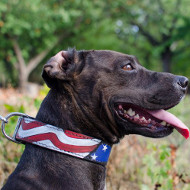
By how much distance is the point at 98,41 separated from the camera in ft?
86.0

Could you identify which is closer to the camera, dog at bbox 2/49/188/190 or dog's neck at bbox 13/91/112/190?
dog's neck at bbox 13/91/112/190

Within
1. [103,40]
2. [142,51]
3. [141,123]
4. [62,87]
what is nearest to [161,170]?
[141,123]

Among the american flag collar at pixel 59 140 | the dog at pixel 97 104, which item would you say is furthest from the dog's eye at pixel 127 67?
the american flag collar at pixel 59 140

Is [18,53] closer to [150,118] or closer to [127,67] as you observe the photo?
[127,67]

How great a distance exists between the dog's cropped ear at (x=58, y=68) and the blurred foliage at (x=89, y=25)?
10.4m

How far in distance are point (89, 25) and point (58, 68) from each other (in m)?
19.6

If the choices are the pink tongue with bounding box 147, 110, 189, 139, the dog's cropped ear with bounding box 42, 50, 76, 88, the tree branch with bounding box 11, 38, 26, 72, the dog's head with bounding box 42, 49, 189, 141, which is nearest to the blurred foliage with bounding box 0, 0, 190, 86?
the tree branch with bounding box 11, 38, 26, 72

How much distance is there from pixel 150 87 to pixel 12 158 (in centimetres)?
245

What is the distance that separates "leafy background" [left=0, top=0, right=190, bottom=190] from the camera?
4.47 metres

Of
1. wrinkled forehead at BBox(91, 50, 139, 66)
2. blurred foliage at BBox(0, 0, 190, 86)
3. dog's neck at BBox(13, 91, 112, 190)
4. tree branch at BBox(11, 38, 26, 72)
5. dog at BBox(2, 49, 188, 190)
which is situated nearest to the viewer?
dog's neck at BBox(13, 91, 112, 190)

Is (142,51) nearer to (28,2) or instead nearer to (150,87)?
(28,2)

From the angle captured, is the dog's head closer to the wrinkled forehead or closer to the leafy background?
the wrinkled forehead

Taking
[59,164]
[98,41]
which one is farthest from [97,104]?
[98,41]

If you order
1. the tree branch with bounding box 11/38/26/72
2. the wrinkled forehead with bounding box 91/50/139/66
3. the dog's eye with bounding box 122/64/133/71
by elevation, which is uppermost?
the wrinkled forehead with bounding box 91/50/139/66
